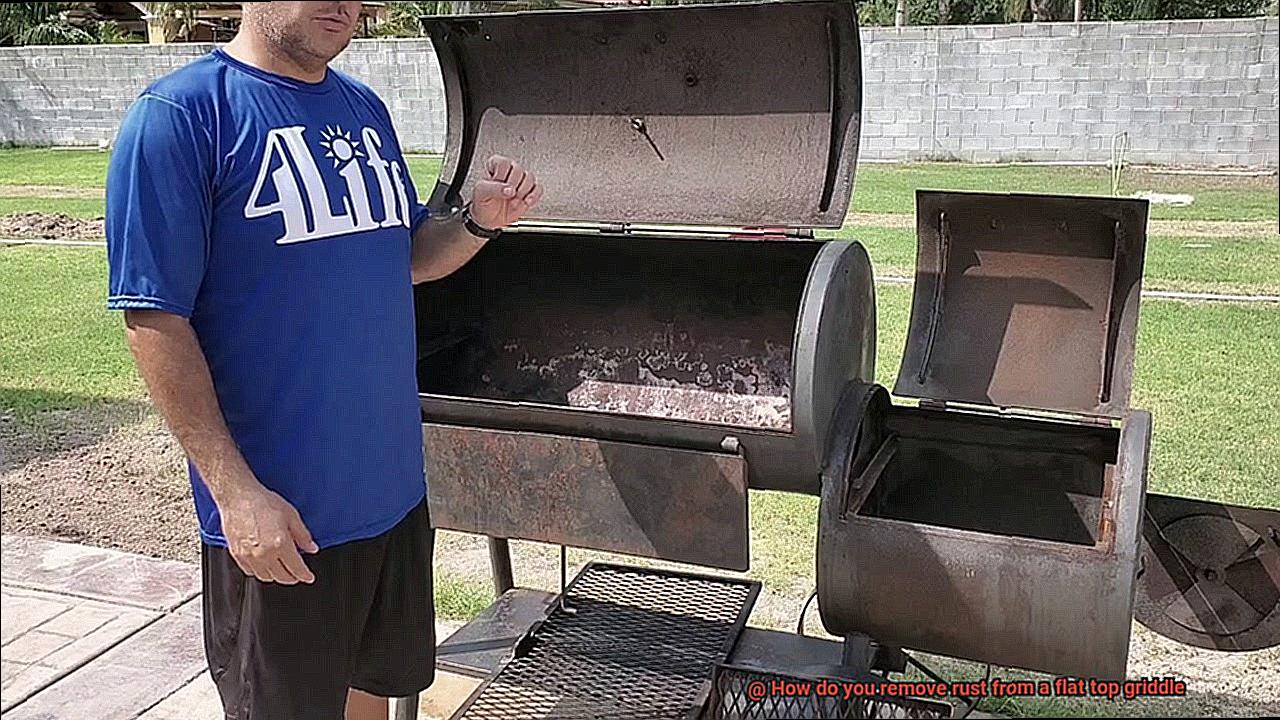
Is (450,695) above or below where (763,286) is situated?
below

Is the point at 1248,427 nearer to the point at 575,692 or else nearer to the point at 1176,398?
the point at 1176,398

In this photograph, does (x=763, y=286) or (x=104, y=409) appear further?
(x=104, y=409)

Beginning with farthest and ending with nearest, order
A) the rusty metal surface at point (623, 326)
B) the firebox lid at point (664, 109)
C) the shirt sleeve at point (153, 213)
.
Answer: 1. the rusty metal surface at point (623, 326)
2. the firebox lid at point (664, 109)
3. the shirt sleeve at point (153, 213)

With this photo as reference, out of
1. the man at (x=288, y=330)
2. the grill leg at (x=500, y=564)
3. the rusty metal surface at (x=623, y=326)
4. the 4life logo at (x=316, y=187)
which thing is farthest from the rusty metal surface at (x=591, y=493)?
the grill leg at (x=500, y=564)

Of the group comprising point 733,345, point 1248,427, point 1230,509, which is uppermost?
point 733,345

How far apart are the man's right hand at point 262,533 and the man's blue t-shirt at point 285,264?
0.45 ft

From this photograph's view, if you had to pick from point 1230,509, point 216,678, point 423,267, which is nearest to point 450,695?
point 216,678

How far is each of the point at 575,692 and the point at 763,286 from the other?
0.95m

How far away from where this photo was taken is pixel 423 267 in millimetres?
1849

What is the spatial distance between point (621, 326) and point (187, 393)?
1.39m

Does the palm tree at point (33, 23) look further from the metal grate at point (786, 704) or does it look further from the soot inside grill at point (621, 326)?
the metal grate at point (786, 704)

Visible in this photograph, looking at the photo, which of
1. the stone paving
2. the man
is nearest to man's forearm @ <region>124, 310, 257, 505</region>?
the man

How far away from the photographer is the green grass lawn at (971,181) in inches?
88.0

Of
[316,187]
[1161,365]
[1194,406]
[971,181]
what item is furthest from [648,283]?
[1161,365]
